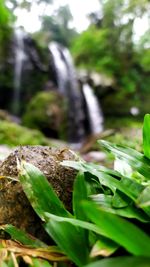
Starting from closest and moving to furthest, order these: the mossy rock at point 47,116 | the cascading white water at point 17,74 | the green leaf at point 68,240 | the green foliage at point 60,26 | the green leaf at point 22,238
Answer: the green leaf at point 68,240 < the green leaf at point 22,238 < the mossy rock at point 47,116 < the cascading white water at point 17,74 < the green foliage at point 60,26

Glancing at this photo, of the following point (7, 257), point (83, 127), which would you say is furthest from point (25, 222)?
point (83, 127)

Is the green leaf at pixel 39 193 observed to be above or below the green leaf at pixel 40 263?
above

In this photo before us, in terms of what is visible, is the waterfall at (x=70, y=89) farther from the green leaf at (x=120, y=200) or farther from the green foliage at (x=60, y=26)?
the green leaf at (x=120, y=200)

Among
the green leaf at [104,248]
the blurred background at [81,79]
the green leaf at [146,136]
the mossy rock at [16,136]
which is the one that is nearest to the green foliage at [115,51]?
the blurred background at [81,79]

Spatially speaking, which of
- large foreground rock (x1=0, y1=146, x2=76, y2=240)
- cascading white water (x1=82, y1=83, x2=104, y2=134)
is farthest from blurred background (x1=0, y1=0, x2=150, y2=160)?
large foreground rock (x1=0, y1=146, x2=76, y2=240)

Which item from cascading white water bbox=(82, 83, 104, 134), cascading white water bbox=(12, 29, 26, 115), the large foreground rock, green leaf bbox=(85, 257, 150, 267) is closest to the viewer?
green leaf bbox=(85, 257, 150, 267)

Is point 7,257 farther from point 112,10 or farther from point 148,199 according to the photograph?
point 112,10

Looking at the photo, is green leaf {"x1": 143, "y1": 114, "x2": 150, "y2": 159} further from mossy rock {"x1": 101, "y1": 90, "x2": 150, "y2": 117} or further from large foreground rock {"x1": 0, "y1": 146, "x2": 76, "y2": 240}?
mossy rock {"x1": 101, "y1": 90, "x2": 150, "y2": 117}

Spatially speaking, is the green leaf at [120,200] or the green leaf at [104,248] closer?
the green leaf at [104,248]

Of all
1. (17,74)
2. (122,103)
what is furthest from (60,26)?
(122,103)

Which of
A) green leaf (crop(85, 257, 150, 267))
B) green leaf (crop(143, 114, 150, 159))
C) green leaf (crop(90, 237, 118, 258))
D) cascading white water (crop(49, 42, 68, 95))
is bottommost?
green leaf (crop(85, 257, 150, 267))

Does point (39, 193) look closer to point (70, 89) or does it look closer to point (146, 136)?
point (146, 136)
